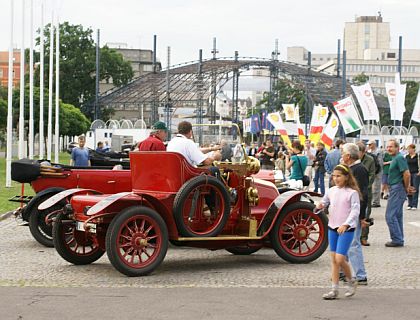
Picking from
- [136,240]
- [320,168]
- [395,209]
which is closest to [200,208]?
[136,240]

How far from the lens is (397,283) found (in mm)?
10539

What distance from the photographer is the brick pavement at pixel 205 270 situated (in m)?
10.4

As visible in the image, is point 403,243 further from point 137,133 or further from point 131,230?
point 137,133

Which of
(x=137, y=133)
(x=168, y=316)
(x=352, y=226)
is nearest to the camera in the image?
(x=168, y=316)

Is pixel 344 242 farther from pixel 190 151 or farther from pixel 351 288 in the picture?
pixel 190 151

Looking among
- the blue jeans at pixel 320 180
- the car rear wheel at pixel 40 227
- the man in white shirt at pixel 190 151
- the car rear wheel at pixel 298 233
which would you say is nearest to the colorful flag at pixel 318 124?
the blue jeans at pixel 320 180

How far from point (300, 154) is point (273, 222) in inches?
355

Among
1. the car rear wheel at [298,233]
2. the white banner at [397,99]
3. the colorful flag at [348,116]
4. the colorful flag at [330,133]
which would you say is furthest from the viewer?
the colorful flag at [330,133]

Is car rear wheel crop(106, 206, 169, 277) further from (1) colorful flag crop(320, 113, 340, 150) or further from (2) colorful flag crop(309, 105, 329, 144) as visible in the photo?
(2) colorful flag crop(309, 105, 329, 144)

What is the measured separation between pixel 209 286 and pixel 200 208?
1.46 metres

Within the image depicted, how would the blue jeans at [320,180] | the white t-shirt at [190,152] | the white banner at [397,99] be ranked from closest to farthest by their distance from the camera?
1. the white t-shirt at [190,152]
2. the blue jeans at [320,180]
3. the white banner at [397,99]

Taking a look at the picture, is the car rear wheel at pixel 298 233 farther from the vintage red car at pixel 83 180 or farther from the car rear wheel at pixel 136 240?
the vintage red car at pixel 83 180

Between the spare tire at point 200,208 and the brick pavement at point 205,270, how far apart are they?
0.55 m

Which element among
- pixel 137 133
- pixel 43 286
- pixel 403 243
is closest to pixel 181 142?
pixel 43 286
